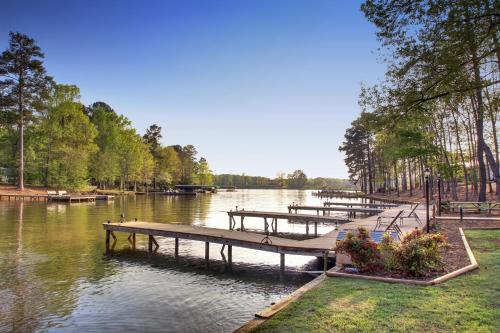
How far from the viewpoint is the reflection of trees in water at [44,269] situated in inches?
425

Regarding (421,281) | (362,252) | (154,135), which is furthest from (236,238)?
(154,135)

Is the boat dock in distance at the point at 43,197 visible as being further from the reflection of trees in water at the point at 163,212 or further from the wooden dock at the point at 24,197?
the reflection of trees in water at the point at 163,212

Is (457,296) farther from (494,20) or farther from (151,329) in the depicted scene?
(151,329)

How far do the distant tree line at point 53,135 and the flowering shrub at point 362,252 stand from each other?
58153 mm

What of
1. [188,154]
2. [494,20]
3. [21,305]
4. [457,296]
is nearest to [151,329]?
[21,305]

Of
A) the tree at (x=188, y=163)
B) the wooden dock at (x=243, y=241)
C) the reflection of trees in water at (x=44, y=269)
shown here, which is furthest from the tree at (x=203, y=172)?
the wooden dock at (x=243, y=241)

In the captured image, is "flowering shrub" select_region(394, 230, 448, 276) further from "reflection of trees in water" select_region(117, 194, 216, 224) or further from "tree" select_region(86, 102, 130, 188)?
"tree" select_region(86, 102, 130, 188)

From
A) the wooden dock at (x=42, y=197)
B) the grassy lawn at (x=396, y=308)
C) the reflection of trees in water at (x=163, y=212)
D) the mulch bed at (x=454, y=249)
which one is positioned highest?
the wooden dock at (x=42, y=197)

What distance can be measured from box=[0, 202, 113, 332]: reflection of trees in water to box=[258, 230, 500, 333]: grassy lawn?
6958 mm

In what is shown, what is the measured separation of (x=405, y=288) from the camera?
8930 millimetres

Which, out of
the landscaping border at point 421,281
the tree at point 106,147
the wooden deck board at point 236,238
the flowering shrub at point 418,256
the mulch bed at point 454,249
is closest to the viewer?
the landscaping border at point 421,281

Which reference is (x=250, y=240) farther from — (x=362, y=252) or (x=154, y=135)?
(x=154, y=135)

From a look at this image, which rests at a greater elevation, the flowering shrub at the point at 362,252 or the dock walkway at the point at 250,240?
the flowering shrub at the point at 362,252

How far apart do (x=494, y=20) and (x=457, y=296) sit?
252 inches
